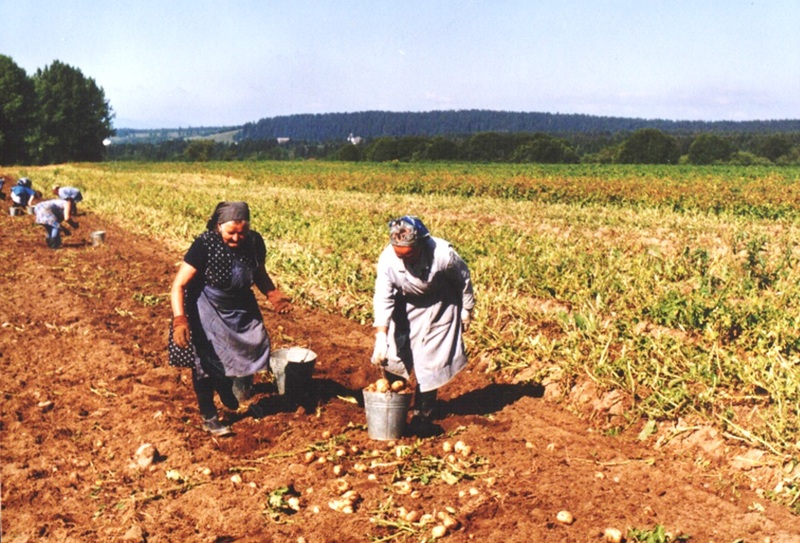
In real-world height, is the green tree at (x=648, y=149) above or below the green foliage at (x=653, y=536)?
above

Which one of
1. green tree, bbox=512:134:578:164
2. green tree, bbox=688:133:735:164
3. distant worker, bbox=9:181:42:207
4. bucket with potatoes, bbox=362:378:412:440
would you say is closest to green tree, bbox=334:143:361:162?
green tree, bbox=512:134:578:164

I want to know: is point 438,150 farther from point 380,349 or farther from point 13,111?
point 380,349

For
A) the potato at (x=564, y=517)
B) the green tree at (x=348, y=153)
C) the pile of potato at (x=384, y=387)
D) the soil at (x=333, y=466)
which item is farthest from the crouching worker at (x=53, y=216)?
the green tree at (x=348, y=153)

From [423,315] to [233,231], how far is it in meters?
1.44

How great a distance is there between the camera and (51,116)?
2832 inches

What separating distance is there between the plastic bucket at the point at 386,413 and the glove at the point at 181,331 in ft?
4.01

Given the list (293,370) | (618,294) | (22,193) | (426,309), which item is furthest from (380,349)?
(22,193)

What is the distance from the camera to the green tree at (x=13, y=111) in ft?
210

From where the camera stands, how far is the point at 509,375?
18.9 ft

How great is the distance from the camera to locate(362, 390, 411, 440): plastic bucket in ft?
14.1

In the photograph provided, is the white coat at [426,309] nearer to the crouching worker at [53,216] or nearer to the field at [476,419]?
the field at [476,419]

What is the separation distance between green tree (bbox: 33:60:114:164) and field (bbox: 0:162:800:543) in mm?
71790

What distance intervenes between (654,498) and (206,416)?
2.99 metres

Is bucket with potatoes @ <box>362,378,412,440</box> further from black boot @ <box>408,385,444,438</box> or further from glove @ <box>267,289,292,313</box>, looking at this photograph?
glove @ <box>267,289,292,313</box>
